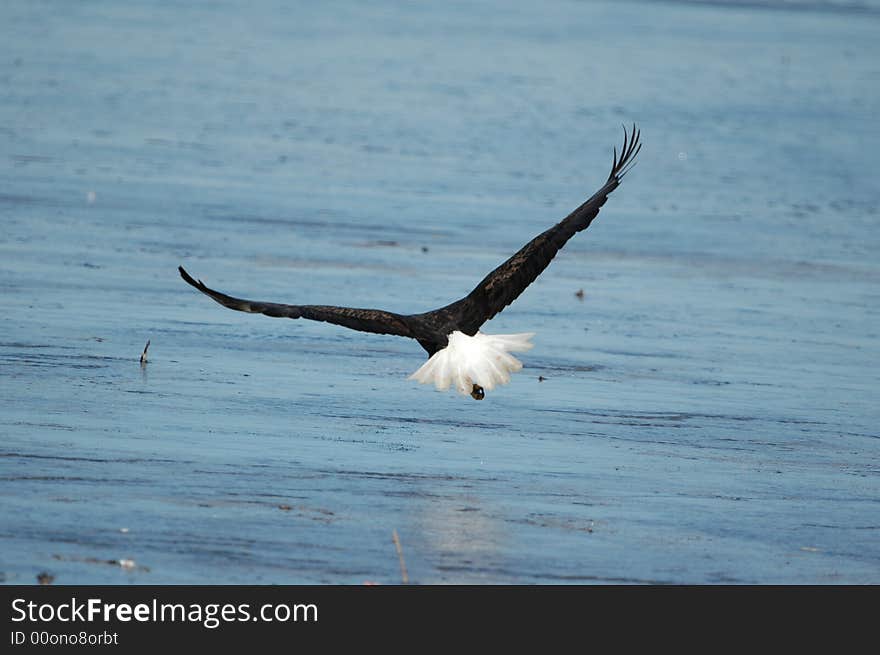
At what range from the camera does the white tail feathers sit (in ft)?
25.4

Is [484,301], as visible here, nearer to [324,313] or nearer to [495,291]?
[495,291]

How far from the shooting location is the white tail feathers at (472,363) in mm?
7742

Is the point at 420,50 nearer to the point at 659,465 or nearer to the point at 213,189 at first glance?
the point at 213,189

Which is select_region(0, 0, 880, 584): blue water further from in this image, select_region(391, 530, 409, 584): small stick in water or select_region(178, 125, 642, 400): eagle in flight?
select_region(178, 125, 642, 400): eagle in flight

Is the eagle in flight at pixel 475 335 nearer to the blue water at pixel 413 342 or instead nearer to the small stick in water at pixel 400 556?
the blue water at pixel 413 342

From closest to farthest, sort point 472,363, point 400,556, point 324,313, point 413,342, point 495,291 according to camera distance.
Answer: point 400,556
point 324,313
point 472,363
point 495,291
point 413,342

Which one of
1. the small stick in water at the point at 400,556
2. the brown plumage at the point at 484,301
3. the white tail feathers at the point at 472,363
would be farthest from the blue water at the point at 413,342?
the brown plumage at the point at 484,301

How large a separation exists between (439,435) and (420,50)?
21.8 m

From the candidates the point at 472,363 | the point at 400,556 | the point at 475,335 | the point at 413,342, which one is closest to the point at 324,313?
the point at 472,363

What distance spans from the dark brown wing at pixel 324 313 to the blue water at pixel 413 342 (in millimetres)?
538

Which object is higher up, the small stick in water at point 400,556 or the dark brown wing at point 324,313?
the dark brown wing at point 324,313

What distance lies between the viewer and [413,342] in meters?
10.1

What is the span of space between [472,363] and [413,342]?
2.32 meters

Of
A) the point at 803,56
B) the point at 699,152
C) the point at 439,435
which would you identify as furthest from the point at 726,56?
the point at 439,435
